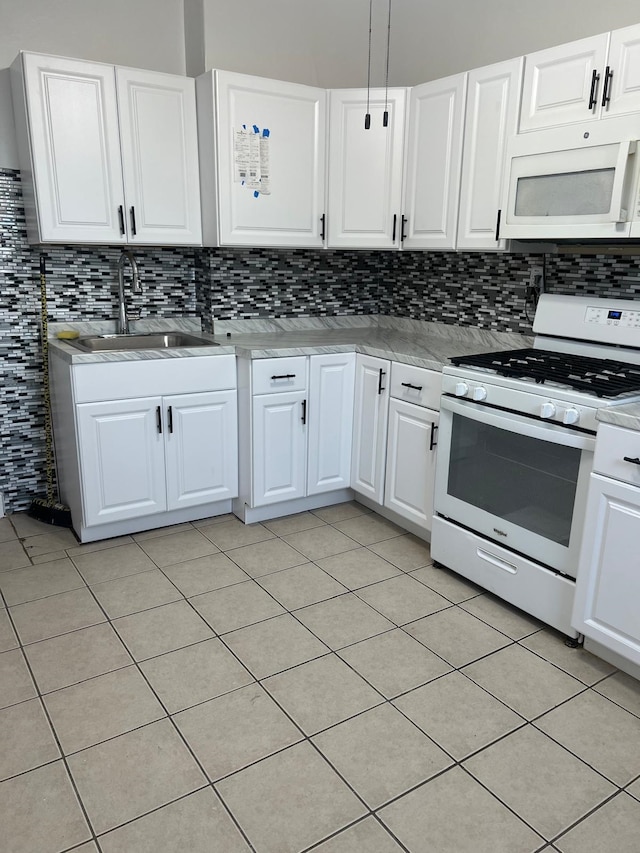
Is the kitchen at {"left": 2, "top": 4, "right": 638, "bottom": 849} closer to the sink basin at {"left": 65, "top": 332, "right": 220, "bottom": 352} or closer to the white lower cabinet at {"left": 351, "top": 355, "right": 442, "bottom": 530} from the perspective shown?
the sink basin at {"left": 65, "top": 332, "right": 220, "bottom": 352}

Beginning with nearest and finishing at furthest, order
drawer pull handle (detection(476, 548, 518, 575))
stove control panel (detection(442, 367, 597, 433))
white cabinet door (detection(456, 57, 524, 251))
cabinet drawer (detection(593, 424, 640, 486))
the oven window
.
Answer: cabinet drawer (detection(593, 424, 640, 486)) < stove control panel (detection(442, 367, 597, 433)) < the oven window < drawer pull handle (detection(476, 548, 518, 575)) < white cabinet door (detection(456, 57, 524, 251))

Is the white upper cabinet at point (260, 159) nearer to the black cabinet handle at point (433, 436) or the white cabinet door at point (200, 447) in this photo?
the white cabinet door at point (200, 447)

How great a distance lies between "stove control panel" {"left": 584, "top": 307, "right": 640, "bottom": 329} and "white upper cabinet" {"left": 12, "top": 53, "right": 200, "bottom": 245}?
1874 millimetres

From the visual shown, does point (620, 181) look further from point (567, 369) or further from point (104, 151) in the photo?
point (104, 151)

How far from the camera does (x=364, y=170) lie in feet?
10.5

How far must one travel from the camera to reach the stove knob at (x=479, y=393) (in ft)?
7.85

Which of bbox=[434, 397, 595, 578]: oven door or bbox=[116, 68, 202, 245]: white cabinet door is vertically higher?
bbox=[116, 68, 202, 245]: white cabinet door

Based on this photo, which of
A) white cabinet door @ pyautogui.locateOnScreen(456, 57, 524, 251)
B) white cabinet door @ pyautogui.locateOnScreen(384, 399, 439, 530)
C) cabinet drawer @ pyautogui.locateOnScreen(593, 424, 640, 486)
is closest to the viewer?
cabinet drawer @ pyautogui.locateOnScreen(593, 424, 640, 486)

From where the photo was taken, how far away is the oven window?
218 centimetres

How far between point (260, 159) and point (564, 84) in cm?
137

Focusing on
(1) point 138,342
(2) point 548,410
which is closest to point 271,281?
(1) point 138,342

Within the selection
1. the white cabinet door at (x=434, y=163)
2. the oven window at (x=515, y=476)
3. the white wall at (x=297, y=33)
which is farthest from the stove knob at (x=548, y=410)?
the white wall at (x=297, y=33)

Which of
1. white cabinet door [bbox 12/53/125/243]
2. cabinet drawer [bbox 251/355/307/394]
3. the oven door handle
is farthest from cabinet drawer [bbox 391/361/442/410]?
white cabinet door [bbox 12/53/125/243]

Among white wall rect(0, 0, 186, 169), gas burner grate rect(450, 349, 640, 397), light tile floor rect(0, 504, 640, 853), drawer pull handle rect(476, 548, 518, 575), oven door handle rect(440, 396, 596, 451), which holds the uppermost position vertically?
white wall rect(0, 0, 186, 169)
